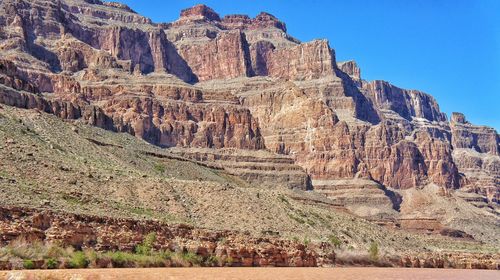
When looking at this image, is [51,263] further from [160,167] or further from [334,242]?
[160,167]

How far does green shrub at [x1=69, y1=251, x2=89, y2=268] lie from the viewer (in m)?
49.6

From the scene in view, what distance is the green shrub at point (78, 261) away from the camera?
49.6 meters

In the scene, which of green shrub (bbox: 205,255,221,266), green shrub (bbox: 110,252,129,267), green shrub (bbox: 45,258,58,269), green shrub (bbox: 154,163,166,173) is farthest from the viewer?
green shrub (bbox: 154,163,166,173)

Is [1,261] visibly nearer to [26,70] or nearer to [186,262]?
[186,262]

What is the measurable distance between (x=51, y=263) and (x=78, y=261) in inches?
79.5

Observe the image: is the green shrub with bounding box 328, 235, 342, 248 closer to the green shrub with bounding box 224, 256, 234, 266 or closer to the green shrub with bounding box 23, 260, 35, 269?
the green shrub with bounding box 224, 256, 234, 266

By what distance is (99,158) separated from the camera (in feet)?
318

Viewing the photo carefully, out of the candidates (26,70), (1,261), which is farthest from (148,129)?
(1,261)

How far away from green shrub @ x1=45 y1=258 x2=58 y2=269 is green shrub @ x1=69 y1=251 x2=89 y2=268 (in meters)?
1.03

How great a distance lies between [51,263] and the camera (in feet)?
159

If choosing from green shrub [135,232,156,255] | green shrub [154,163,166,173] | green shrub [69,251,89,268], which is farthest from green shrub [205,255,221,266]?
green shrub [154,163,166,173]

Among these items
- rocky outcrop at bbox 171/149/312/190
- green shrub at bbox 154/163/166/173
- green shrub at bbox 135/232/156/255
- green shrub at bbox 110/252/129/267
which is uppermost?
rocky outcrop at bbox 171/149/312/190

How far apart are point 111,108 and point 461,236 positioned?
8722cm

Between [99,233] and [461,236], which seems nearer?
[99,233]
